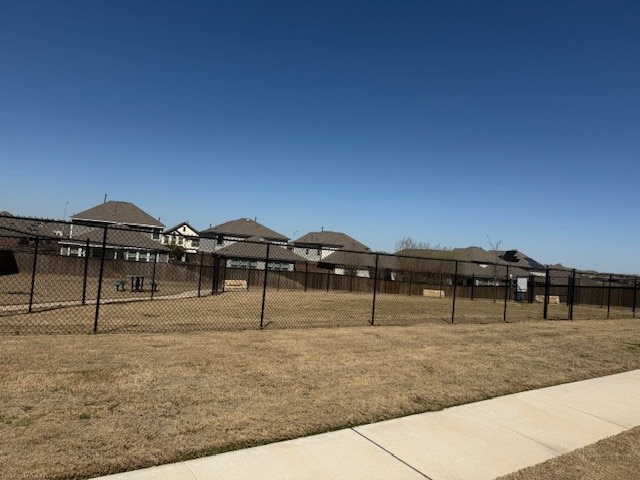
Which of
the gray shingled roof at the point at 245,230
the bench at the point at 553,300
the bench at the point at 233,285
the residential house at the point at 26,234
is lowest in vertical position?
the bench at the point at 233,285

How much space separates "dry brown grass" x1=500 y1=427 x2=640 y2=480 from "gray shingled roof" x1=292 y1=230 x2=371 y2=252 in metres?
70.7

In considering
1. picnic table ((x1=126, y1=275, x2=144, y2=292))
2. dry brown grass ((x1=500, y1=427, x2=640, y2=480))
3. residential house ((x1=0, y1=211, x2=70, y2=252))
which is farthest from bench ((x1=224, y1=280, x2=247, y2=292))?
dry brown grass ((x1=500, y1=427, x2=640, y2=480))

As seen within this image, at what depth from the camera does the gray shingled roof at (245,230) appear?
69.6 metres

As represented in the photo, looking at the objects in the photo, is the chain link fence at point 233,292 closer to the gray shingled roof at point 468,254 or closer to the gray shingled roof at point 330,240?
the gray shingled roof at point 468,254

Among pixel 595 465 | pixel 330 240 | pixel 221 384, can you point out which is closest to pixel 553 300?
pixel 595 465

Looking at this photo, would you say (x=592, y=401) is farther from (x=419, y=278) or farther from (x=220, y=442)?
(x=419, y=278)

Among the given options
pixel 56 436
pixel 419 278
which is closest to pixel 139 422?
pixel 56 436

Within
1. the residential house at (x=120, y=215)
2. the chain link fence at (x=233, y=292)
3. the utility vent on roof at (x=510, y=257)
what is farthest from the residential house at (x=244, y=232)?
the utility vent on roof at (x=510, y=257)

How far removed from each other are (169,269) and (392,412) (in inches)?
1222

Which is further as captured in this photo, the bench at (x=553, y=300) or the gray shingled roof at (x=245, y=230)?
the gray shingled roof at (x=245, y=230)

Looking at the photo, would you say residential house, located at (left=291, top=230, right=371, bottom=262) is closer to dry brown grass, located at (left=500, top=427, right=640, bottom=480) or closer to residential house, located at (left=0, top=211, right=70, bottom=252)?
residential house, located at (left=0, top=211, right=70, bottom=252)

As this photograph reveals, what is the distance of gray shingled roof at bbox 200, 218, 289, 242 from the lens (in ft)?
228

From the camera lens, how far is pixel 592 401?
628 centimetres

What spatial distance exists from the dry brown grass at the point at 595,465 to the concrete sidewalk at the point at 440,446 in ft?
0.39
